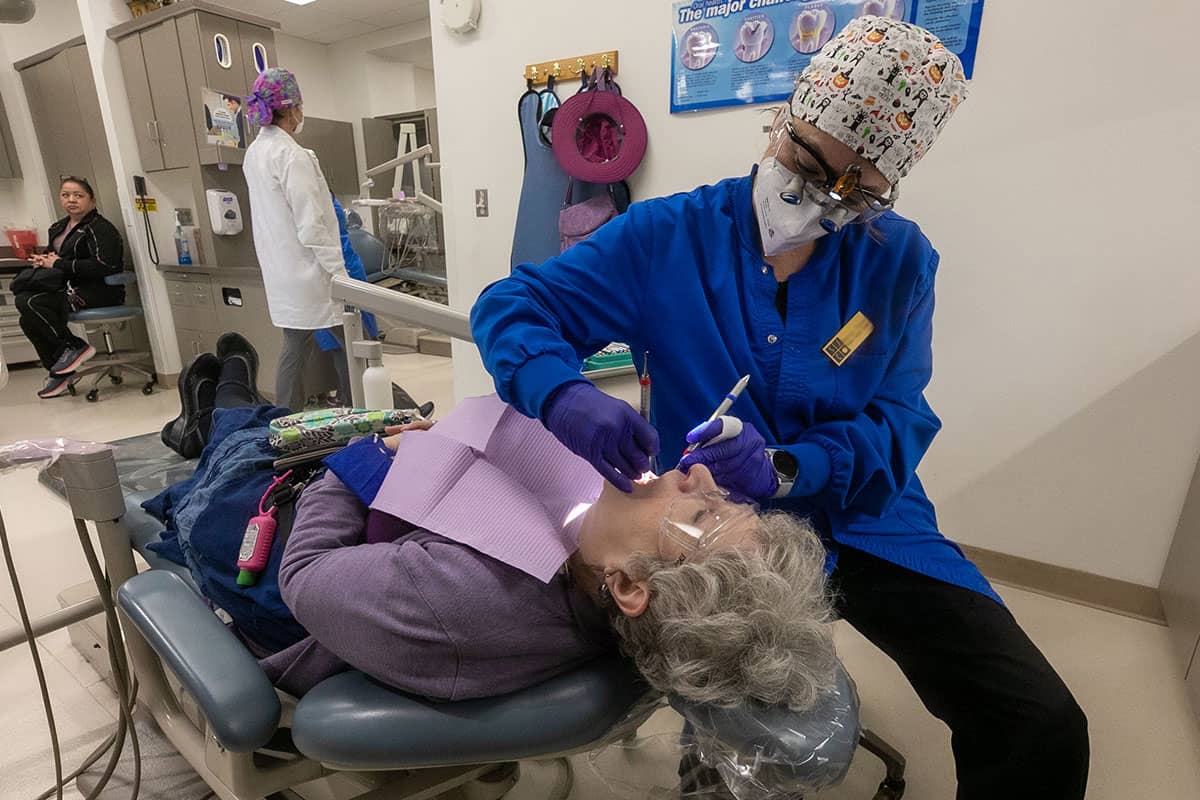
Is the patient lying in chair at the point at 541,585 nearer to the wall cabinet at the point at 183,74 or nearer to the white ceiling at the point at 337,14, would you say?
the wall cabinet at the point at 183,74

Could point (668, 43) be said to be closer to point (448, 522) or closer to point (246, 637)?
point (448, 522)

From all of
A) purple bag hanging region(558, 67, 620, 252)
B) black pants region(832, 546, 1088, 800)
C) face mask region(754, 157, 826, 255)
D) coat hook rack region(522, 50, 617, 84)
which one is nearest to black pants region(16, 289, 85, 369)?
coat hook rack region(522, 50, 617, 84)

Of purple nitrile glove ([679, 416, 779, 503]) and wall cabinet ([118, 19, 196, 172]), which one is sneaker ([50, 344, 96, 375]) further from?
purple nitrile glove ([679, 416, 779, 503])

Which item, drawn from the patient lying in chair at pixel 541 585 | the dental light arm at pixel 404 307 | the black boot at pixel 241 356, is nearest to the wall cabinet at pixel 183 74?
the black boot at pixel 241 356

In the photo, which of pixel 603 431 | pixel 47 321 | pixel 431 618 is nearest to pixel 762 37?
pixel 603 431

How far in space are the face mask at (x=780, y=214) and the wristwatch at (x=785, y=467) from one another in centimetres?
35

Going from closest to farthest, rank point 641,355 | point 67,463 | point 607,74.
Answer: point 67,463 < point 641,355 < point 607,74

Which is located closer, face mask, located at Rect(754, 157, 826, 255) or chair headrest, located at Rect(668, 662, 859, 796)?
chair headrest, located at Rect(668, 662, 859, 796)

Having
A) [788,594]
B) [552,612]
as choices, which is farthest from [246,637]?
[788,594]

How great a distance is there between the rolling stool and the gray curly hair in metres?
4.58

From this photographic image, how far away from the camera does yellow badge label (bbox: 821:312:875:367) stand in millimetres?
1095

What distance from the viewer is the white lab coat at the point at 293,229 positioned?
2686 mm

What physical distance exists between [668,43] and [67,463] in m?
2.15

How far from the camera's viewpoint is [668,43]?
2.27 meters
